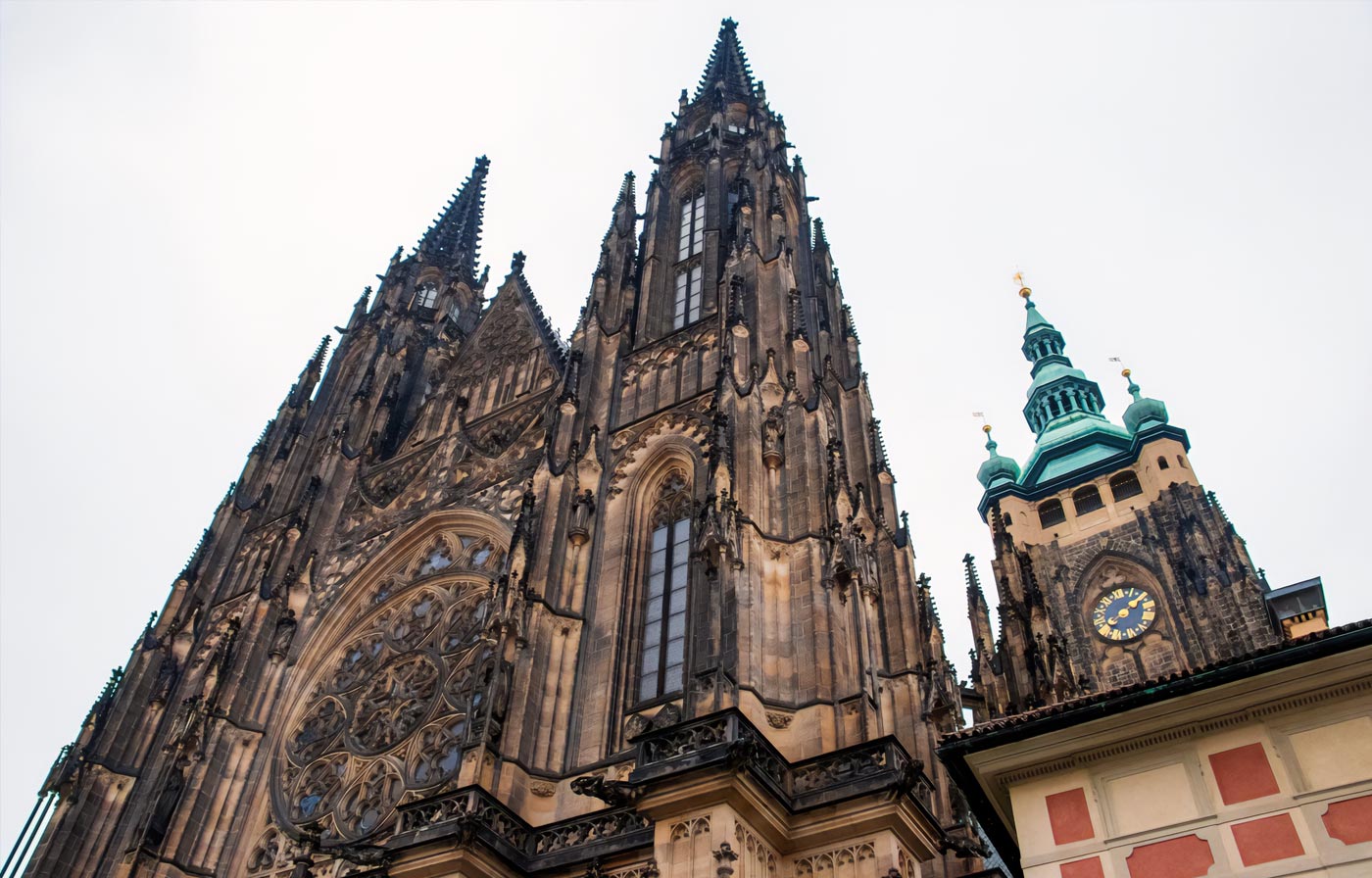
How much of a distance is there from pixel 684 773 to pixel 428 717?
286 inches

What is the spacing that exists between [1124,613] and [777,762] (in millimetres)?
30356

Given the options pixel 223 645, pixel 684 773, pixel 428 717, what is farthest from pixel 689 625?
pixel 223 645

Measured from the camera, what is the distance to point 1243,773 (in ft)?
30.1

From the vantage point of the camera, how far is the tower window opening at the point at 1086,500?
4472 cm

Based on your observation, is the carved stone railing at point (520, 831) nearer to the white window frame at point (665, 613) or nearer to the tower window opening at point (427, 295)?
the white window frame at point (665, 613)

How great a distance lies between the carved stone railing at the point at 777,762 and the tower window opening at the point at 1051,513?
33.7m

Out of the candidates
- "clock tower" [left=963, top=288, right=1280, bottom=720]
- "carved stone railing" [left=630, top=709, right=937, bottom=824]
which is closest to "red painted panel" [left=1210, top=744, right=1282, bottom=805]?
"carved stone railing" [left=630, top=709, right=937, bottom=824]

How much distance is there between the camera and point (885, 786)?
497 inches

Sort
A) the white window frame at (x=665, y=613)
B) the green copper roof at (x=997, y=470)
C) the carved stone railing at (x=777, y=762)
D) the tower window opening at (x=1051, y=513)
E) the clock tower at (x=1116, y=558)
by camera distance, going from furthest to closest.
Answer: the green copper roof at (x=997, y=470) → the tower window opening at (x=1051, y=513) → the clock tower at (x=1116, y=558) → the white window frame at (x=665, y=613) → the carved stone railing at (x=777, y=762)

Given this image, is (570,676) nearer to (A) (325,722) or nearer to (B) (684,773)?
(B) (684,773)

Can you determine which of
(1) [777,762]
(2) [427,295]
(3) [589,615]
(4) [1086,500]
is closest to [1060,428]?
(4) [1086,500]

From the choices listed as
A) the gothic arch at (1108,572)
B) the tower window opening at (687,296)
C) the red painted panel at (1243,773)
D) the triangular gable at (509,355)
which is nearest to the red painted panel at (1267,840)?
the red painted panel at (1243,773)

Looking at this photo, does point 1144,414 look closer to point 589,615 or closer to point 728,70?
point 728,70

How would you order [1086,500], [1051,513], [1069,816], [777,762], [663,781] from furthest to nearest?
[1051,513] → [1086,500] → [777,762] → [663,781] → [1069,816]
